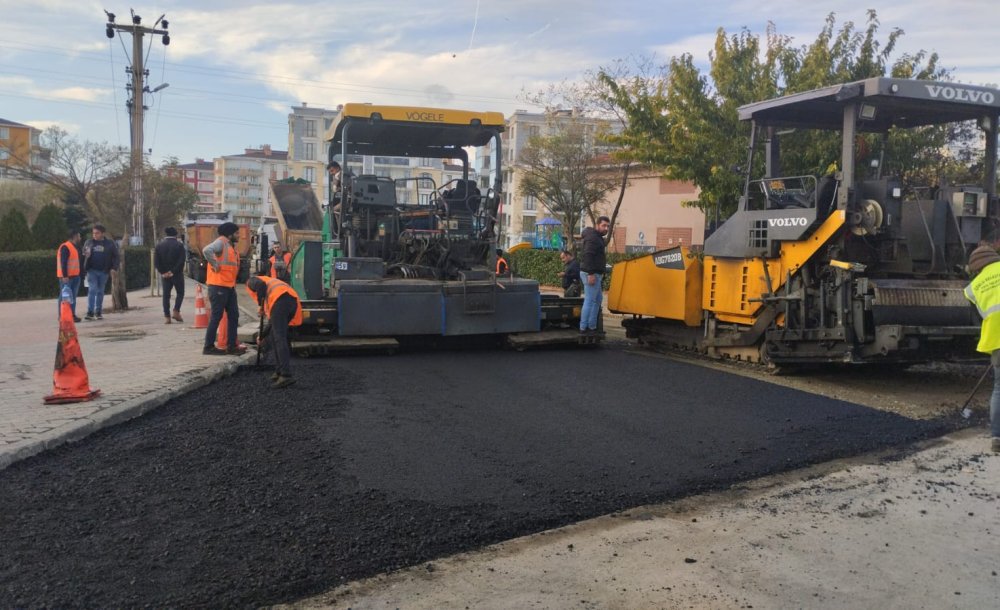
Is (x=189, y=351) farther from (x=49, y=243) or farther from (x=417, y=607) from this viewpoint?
(x=49, y=243)

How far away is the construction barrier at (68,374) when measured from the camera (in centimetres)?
639

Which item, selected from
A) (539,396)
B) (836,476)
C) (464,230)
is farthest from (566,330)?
(836,476)

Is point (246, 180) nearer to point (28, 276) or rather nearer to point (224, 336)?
point (28, 276)

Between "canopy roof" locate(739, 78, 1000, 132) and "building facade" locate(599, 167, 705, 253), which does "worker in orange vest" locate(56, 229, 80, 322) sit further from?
"building facade" locate(599, 167, 705, 253)

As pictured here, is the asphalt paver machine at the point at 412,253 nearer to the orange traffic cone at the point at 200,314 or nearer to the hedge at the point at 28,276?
the orange traffic cone at the point at 200,314

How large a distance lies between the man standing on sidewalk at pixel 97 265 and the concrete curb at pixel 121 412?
634cm

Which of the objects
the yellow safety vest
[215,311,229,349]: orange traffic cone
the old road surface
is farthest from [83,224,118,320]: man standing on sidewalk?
the yellow safety vest

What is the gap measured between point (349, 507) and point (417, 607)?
1.13 meters

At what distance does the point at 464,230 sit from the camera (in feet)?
33.5

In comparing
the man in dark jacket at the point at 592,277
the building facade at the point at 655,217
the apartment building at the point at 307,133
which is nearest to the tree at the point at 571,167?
the building facade at the point at 655,217

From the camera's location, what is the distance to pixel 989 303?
580cm

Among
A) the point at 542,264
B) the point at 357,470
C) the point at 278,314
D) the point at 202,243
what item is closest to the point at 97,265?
the point at 278,314

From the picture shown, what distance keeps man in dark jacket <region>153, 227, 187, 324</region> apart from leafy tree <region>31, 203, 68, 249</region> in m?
14.7

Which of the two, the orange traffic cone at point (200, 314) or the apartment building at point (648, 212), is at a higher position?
the apartment building at point (648, 212)
